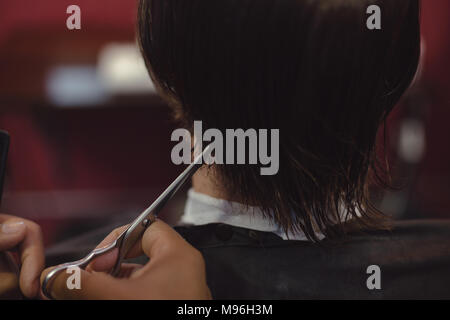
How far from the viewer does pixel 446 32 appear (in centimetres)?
199

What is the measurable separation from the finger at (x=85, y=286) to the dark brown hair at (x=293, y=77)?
16 centimetres

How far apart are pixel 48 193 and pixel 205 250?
179cm

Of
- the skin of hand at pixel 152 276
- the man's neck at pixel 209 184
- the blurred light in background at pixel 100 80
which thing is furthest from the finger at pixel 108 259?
the blurred light in background at pixel 100 80

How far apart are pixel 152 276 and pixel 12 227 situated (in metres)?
0.17

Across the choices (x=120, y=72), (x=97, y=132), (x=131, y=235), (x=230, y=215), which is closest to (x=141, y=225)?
(x=131, y=235)

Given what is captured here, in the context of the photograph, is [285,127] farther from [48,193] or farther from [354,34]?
[48,193]

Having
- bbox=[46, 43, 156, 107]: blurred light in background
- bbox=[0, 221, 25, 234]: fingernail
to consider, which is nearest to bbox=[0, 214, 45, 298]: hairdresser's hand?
bbox=[0, 221, 25, 234]: fingernail

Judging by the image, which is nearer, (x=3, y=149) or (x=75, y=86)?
(x=3, y=149)

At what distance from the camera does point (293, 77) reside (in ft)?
1.28

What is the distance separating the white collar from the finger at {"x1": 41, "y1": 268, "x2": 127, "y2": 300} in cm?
15

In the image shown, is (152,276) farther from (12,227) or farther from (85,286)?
(12,227)

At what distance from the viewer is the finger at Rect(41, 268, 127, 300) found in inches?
14.1

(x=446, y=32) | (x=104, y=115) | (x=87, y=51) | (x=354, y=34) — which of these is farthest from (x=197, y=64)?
(x=446, y=32)

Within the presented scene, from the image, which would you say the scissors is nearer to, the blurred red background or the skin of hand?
the skin of hand
